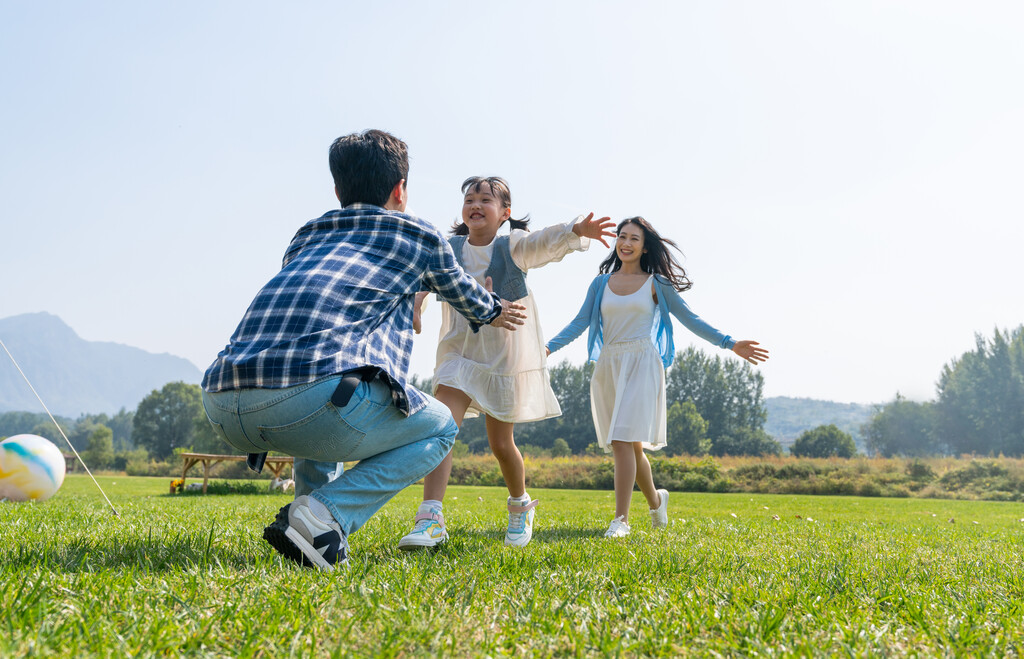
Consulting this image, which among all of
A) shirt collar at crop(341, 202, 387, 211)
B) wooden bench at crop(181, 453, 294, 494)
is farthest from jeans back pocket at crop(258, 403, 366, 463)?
wooden bench at crop(181, 453, 294, 494)

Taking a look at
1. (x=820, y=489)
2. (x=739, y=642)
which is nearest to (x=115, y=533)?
(x=739, y=642)

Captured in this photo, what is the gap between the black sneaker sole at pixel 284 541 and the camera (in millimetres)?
2539

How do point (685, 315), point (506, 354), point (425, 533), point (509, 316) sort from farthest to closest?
point (685, 315)
point (506, 354)
point (425, 533)
point (509, 316)

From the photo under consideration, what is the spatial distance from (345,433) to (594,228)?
2121 millimetres

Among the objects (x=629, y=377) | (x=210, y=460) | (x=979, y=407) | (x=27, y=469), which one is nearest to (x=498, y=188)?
(x=629, y=377)

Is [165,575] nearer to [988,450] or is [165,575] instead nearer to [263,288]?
[263,288]

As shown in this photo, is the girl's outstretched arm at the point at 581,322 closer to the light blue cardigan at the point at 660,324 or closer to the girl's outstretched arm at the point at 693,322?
the light blue cardigan at the point at 660,324

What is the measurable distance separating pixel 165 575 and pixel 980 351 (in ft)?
311

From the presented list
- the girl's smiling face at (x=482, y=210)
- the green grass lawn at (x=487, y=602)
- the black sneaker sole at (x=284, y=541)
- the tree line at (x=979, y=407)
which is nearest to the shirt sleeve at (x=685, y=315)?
the girl's smiling face at (x=482, y=210)

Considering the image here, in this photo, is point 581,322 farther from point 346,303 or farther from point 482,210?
point 346,303

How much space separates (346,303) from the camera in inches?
103

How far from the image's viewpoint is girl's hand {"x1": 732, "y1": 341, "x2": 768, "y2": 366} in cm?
516

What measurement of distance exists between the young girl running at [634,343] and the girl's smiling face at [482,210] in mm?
1356

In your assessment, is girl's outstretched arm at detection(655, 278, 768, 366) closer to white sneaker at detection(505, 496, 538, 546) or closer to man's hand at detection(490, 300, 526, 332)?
white sneaker at detection(505, 496, 538, 546)
